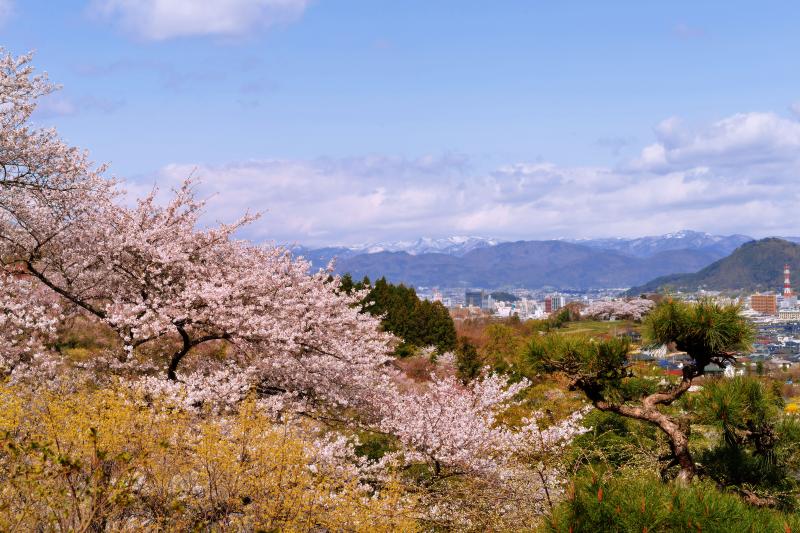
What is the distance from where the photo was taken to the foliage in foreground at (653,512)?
13.9 feet

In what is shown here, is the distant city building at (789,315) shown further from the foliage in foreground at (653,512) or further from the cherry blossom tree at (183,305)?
the foliage in foreground at (653,512)

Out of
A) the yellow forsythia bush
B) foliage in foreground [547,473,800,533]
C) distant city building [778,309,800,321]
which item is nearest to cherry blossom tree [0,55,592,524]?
the yellow forsythia bush

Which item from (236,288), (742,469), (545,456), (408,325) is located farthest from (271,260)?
(408,325)

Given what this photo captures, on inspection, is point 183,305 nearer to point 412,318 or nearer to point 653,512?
point 653,512

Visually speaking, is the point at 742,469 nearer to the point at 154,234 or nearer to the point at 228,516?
the point at 228,516

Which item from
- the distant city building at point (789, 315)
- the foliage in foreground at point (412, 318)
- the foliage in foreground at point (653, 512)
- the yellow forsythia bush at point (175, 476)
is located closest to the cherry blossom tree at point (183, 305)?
the yellow forsythia bush at point (175, 476)

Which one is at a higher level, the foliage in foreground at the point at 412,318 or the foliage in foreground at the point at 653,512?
the foliage in foreground at the point at 653,512

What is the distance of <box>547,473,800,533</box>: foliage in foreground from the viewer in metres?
4.23

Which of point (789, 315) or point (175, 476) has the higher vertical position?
point (175, 476)

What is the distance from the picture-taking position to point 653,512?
424 cm

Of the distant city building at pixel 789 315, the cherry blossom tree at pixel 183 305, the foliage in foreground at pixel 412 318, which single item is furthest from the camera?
the distant city building at pixel 789 315

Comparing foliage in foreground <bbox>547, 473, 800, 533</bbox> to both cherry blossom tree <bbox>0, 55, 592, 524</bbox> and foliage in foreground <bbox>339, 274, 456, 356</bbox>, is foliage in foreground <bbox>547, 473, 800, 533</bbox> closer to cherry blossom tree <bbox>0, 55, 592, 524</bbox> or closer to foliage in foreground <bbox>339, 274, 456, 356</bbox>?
cherry blossom tree <bbox>0, 55, 592, 524</bbox>

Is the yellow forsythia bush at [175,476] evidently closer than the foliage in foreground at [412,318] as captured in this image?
Yes

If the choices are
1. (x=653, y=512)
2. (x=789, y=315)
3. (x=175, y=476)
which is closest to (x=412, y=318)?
(x=175, y=476)
